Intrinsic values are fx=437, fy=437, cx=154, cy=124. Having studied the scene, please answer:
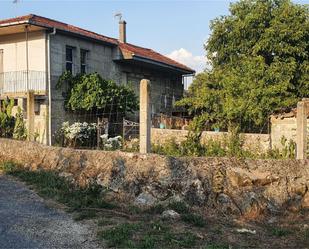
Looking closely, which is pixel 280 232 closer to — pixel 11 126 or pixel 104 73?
pixel 11 126

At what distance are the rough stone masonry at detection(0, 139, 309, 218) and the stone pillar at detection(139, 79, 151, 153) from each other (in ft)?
1.11

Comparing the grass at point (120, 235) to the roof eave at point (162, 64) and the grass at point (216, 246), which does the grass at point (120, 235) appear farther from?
the roof eave at point (162, 64)

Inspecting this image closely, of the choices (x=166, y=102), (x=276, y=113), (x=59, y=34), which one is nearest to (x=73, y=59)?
(x=59, y=34)

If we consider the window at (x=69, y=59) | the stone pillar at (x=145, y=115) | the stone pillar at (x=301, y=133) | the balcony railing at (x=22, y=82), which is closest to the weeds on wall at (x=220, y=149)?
the stone pillar at (x=301, y=133)

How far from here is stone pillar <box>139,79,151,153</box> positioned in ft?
28.8

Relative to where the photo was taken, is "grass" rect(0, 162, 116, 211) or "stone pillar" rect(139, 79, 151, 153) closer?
"grass" rect(0, 162, 116, 211)

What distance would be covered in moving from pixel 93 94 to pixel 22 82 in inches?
128

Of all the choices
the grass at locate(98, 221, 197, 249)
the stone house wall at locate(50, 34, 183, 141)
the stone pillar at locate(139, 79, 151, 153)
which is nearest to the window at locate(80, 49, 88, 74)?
the stone house wall at locate(50, 34, 183, 141)

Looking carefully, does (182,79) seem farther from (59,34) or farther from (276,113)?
(276,113)

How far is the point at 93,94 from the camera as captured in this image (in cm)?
1858

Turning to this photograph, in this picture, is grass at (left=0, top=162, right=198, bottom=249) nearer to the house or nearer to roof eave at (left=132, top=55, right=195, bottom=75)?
the house

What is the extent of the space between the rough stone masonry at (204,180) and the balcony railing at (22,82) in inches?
399

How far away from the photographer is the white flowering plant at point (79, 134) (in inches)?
648

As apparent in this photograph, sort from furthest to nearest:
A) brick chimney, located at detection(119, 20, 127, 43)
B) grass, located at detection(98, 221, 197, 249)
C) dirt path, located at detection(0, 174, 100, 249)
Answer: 1. brick chimney, located at detection(119, 20, 127, 43)
2. dirt path, located at detection(0, 174, 100, 249)
3. grass, located at detection(98, 221, 197, 249)
